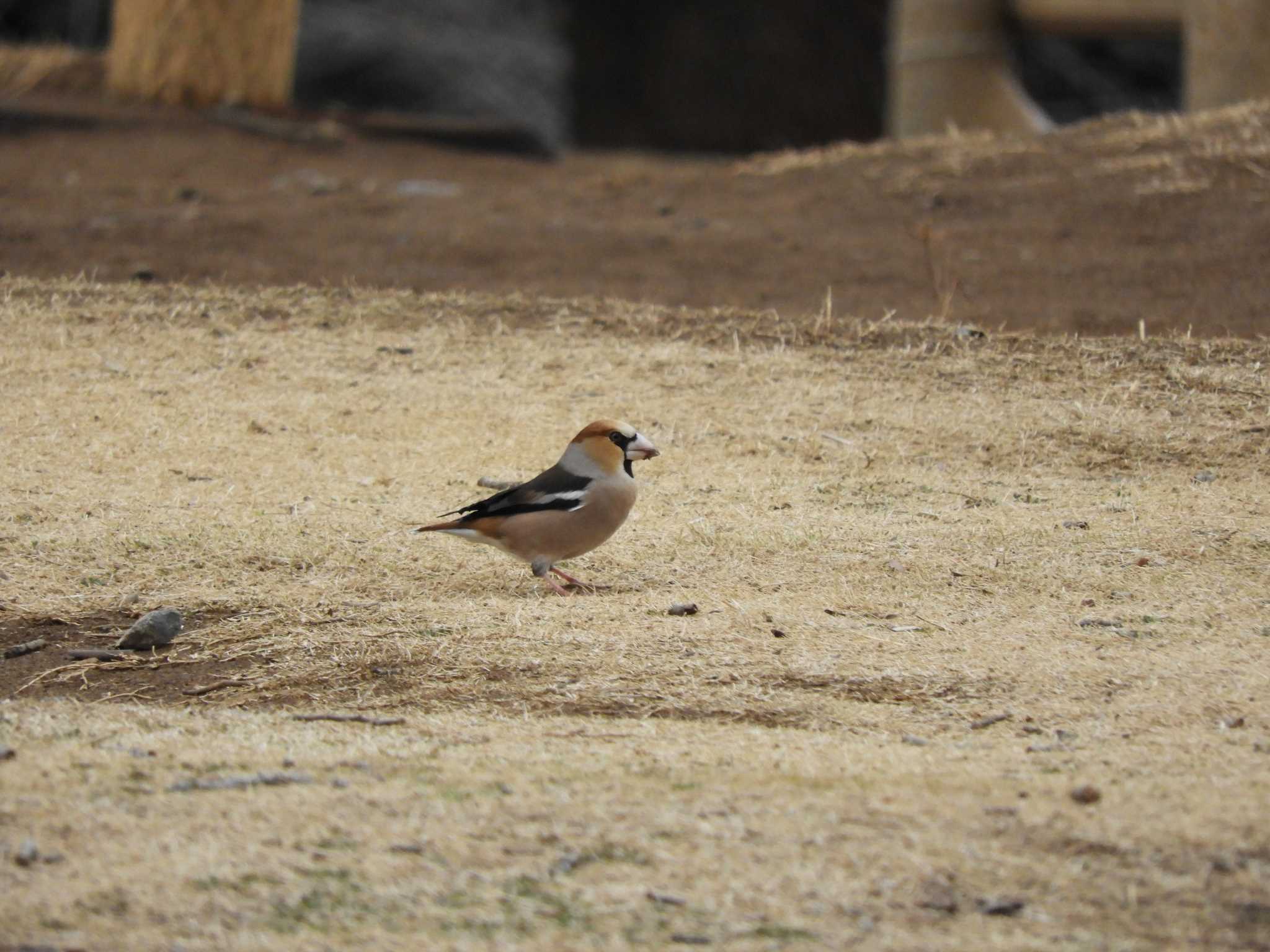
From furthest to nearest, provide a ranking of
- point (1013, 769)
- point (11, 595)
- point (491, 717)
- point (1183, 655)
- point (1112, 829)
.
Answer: point (11, 595)
point (1183, 655)
point (491, 717)
point (1013, 769)
point (1112, 829)

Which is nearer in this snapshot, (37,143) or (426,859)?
(426,859)

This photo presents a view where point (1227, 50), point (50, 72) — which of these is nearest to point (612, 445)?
point (1227, 50)

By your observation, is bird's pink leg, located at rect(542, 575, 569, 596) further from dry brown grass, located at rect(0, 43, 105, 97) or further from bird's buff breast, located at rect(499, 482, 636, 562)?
dry brown grass, located at rect(0, 43, 105, 97)

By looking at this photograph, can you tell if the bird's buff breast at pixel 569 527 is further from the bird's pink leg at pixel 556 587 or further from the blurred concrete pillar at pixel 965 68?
the blurred concrete pillar at pixel 965 68

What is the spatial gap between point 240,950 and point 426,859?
39cm

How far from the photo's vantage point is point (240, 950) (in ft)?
8.66

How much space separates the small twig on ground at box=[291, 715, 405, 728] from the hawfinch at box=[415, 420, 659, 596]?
1101 mm

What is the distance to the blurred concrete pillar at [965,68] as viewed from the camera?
38.2 feet

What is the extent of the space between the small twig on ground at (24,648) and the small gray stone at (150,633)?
196 mm

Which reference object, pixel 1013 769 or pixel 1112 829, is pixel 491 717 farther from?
pixel 1112 829

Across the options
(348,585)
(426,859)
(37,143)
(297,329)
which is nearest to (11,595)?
(348,585)

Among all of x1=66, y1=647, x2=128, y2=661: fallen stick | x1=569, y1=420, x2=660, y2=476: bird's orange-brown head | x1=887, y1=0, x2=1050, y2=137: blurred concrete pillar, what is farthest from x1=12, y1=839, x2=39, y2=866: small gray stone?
x1=887, y1=0, x2=1050, y2=137: blurred concrete pillar

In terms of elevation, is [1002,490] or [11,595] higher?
[1002,490]

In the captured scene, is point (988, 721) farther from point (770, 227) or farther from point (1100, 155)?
point (1100, 155)
